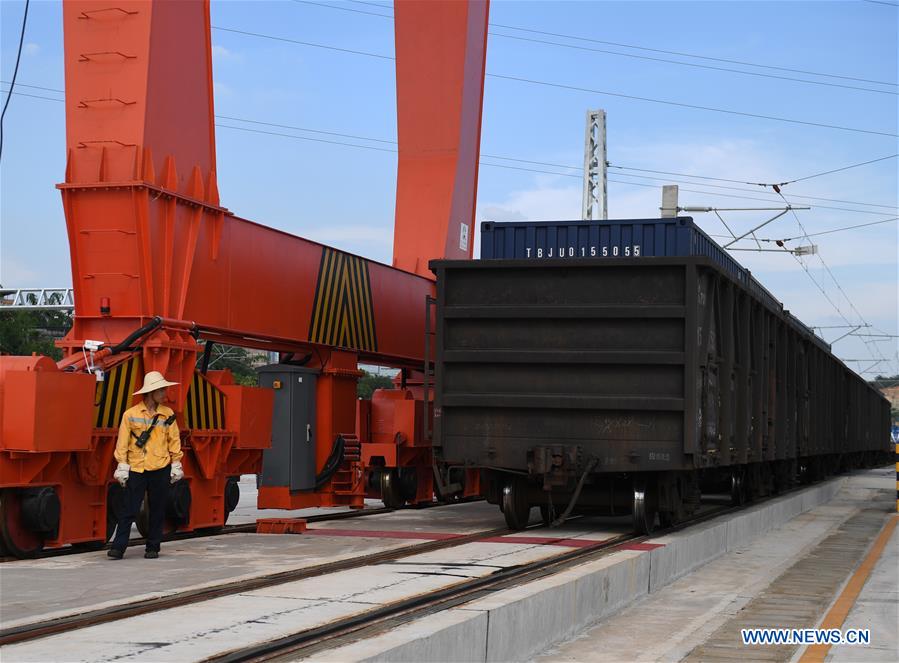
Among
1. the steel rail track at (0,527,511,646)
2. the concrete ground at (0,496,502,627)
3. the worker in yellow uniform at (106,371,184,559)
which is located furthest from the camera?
the worker in yellow uniform at (106,371,184,559)

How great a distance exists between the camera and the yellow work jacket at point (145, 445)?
10.1 meters

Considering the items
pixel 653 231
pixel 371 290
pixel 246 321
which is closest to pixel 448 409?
pixel 246 321

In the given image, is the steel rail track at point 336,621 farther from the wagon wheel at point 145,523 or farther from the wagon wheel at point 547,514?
the wagon wheel at point 547,514

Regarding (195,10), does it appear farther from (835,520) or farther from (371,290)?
(835,520)

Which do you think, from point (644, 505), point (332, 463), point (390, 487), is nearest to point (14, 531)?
point (332, 463)

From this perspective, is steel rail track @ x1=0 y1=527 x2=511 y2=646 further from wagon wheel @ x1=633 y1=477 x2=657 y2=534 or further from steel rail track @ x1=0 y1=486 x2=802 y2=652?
wagon wheel @ x1=633 y1=477 x2=657 y2=534

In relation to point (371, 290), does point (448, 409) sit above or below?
below

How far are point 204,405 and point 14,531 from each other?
3.15 metres

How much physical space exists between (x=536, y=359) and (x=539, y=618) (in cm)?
544

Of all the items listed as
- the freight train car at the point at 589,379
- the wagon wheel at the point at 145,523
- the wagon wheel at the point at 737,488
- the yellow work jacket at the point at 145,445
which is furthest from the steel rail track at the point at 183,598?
the wagon wheel at the point at 737,488

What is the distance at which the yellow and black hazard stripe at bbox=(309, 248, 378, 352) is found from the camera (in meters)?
16.1

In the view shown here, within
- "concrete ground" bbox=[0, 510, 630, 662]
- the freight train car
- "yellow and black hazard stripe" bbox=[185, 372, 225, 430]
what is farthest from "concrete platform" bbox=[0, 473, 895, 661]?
"yellow and black hazard stripe" bbox=[185, 372, 225, 430]

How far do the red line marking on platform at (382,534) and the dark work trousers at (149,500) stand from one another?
2.85 metres

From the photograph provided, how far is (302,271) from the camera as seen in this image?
15.6 m
